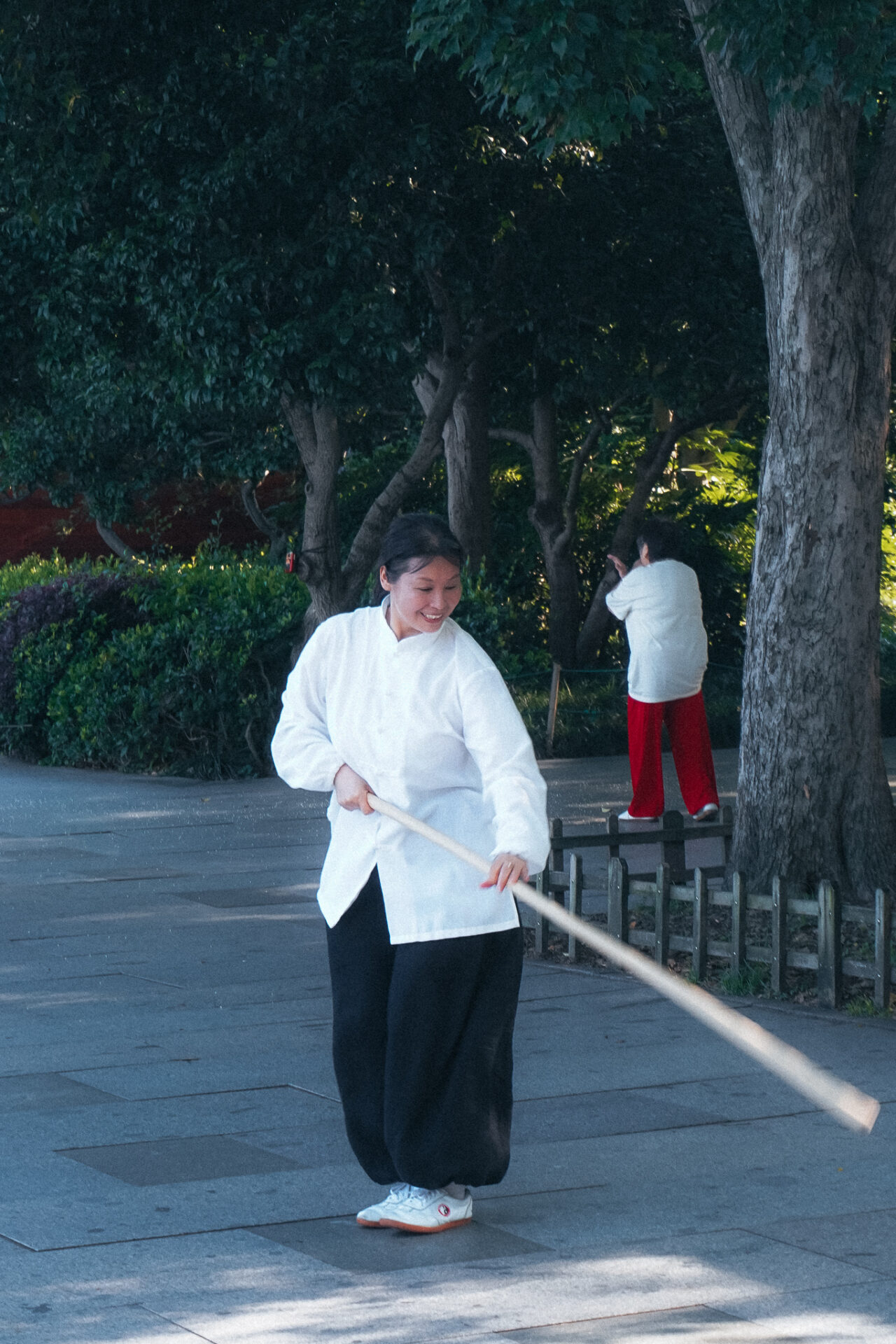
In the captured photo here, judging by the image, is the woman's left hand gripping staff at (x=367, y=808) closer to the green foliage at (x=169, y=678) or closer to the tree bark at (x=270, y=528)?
the green foliage at (x=169, y=678)

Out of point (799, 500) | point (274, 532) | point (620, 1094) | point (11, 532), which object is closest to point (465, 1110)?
point (620, 1094)

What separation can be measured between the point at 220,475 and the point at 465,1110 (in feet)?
56.1

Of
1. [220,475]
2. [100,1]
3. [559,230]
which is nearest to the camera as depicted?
[100,1]

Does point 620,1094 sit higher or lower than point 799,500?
lower

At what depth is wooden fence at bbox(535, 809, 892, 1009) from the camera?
616cm

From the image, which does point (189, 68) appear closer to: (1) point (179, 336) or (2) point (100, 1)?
(2) point (100, 1)

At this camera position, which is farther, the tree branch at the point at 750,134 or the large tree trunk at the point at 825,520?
the tree branch at the point at 750,134

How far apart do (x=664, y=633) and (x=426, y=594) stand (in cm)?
584

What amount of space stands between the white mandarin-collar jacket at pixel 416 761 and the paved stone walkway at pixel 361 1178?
0.73m

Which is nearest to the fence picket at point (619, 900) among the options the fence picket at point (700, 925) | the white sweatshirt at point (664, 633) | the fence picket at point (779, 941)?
the fence picket at point (700, 925)

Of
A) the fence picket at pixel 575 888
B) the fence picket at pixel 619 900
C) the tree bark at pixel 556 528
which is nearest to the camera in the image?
the fence picket at pixel 619 900

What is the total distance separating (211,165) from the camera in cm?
1227

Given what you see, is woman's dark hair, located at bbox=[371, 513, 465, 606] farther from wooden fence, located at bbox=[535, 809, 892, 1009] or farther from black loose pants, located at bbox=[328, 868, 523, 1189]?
wooden fence, located at bbox=[535, 809, 892, 1009]

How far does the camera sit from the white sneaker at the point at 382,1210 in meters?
4.03
